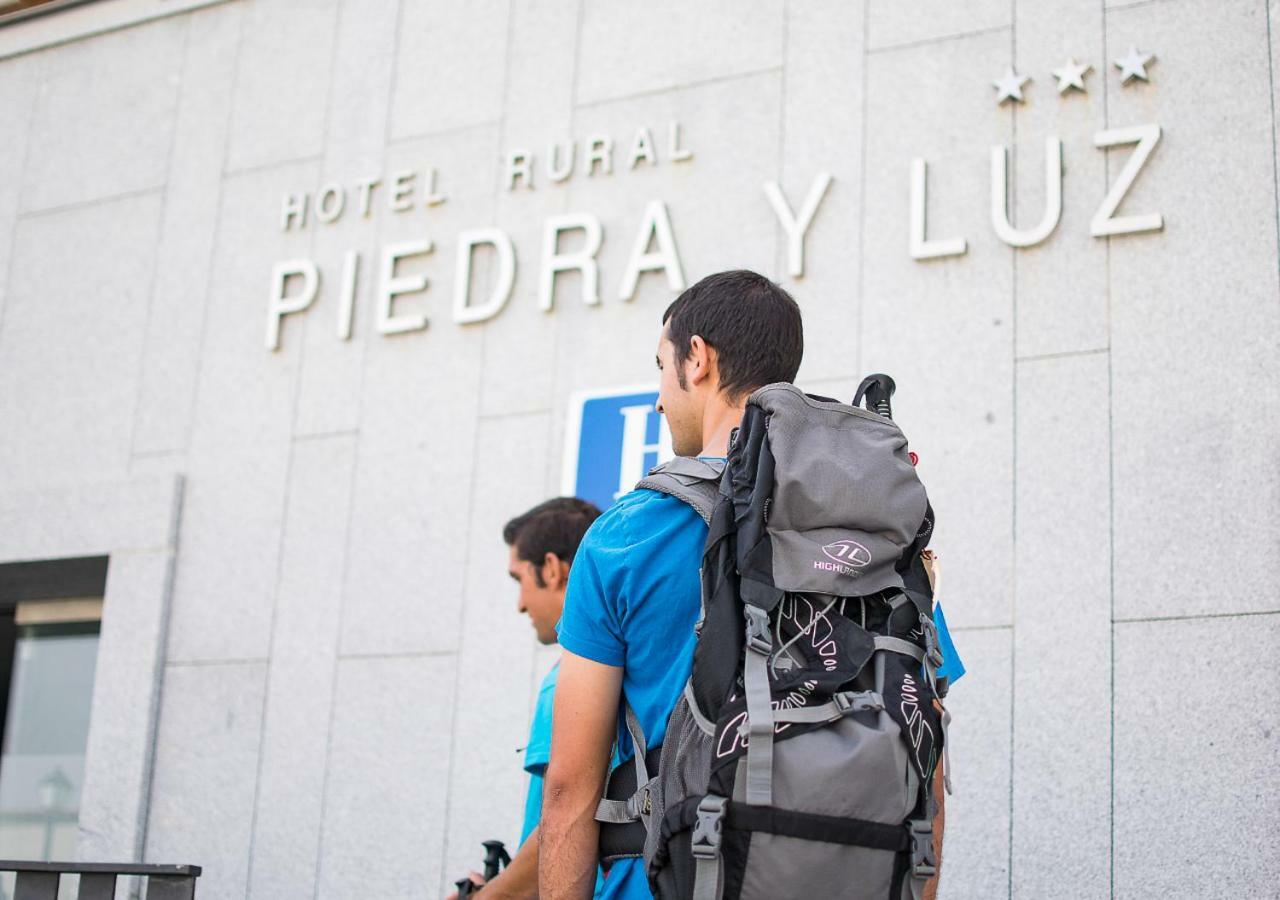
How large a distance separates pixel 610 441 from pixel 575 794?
3.32 metres

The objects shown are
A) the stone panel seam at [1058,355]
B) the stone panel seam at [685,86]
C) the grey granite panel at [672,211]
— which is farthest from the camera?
the stone panel seam at [685,86]

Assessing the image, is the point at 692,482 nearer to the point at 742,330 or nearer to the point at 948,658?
the point at 742,330

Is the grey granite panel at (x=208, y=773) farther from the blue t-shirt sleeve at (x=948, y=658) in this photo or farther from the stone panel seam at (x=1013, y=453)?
the blue t-shirt sleeve at (x=948, y=658)

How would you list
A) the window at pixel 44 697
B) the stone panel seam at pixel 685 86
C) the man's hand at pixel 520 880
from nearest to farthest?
the man's hand at pixel 520 880 → the stone panel seam at pixel 685 86 → the window at pixel 44 697

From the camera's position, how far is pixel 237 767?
596cm

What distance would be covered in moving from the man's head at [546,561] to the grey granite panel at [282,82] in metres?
3.06

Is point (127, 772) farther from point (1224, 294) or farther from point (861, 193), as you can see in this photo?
point (1224, 294)

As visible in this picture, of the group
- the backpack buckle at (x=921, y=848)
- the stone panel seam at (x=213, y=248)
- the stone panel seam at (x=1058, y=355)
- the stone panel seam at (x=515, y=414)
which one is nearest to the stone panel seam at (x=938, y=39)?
the stone panel seam at (x=1058, y=355)

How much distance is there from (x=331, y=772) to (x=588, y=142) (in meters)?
2.61

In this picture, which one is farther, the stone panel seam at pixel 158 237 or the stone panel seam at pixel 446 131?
the stone panel seam at pixel 158 237

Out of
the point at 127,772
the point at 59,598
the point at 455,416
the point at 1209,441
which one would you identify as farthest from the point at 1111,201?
the point at 59,598

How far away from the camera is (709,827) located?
6.63 ft

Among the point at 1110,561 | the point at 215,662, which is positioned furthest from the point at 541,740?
the point at 215,662

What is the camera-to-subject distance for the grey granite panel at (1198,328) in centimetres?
451
